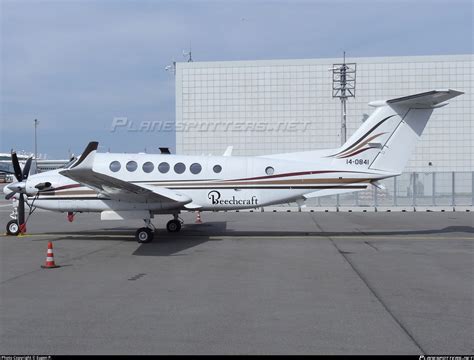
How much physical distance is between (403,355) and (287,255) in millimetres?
7124

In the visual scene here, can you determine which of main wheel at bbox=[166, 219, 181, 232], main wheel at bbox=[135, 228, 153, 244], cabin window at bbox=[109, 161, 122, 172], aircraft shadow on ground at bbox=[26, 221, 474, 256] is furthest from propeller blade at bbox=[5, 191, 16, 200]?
main wheel at bbox=[166, 219, 181, 232]

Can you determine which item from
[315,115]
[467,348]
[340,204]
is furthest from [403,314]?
[315,115]

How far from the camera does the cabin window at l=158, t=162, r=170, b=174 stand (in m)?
15.8

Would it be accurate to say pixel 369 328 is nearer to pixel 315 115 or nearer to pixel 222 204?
pixel 222 204

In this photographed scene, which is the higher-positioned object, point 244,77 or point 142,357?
point 244,77

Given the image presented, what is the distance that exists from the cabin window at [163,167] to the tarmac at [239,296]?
7.66ft

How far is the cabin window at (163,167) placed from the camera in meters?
15.8

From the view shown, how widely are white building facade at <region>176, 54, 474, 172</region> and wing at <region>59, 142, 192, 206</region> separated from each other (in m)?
39.0

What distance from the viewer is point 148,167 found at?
1595 centimetres

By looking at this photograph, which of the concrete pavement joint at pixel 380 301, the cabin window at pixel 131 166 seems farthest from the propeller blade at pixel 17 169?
the concrete pavement joint at pixel 380 301

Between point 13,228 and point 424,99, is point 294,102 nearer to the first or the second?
point 424,99

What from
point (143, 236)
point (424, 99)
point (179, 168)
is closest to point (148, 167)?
point (179, 168)

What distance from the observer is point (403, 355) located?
203 inches

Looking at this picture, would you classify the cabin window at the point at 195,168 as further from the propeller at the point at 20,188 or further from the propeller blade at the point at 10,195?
the propeller blade at the point at 10,195
